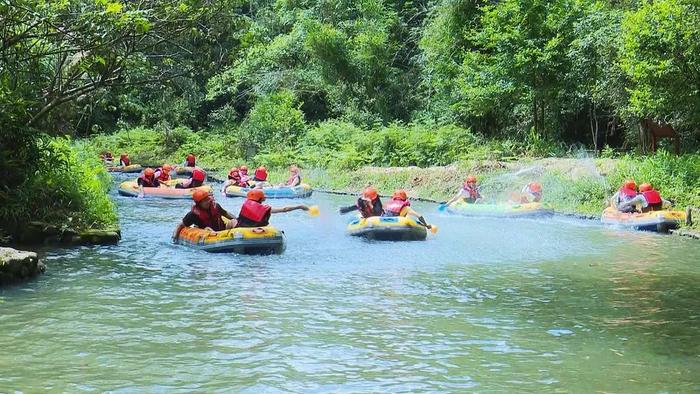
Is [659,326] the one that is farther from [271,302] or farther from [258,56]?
[258,56]

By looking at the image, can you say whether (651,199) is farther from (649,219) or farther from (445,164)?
(445,164)

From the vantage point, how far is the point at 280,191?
71.5 ft

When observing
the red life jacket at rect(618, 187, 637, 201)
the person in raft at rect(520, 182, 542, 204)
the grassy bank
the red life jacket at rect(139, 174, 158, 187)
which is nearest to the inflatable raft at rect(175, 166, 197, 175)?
the grassy bank

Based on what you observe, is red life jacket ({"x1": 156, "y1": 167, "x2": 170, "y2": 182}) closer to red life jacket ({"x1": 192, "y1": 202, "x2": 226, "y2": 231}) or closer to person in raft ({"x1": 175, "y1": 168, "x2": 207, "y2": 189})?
person in raft ({"x1": 175, "y1": 168, "x2": 207, "y2": 189})

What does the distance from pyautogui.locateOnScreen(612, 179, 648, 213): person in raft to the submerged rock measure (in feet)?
39.5

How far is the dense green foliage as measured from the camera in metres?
12.2

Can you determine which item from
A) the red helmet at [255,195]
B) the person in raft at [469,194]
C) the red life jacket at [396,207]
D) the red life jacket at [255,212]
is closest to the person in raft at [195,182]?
the person in raft at [469,194]

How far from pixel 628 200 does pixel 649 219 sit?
3.21 feet

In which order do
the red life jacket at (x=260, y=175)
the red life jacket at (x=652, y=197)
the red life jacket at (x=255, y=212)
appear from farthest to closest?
1. the red life jacket at (x=260, y=175)
2. the red life jacket at (x=652, y=197)
3. the red life jacket at (x=255, y=212)

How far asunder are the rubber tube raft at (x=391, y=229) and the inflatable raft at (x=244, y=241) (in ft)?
6.55

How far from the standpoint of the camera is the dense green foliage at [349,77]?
1220cm

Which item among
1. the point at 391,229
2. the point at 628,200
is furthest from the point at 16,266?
the point at 628,200

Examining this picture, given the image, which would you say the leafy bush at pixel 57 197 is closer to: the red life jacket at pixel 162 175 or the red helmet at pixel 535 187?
the red life jacket at pixel 162 175

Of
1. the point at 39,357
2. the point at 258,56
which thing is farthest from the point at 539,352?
the point at 258,56
